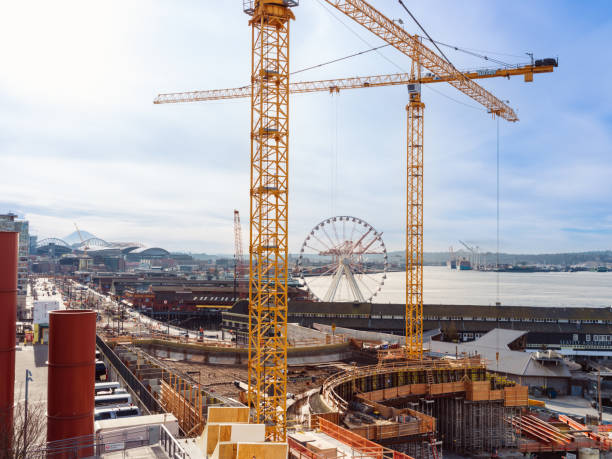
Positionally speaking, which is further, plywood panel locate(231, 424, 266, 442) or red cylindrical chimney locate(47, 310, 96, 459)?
plywood panel locate(231, 424, 266, 442)

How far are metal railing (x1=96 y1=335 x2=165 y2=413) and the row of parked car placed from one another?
20.9 inches

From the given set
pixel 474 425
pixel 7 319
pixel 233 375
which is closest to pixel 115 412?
pixel 7 319

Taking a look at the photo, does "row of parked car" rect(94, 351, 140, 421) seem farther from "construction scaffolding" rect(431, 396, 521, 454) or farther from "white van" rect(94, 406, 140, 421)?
"construction scaffolding" rect(431, 396, 521, 454)

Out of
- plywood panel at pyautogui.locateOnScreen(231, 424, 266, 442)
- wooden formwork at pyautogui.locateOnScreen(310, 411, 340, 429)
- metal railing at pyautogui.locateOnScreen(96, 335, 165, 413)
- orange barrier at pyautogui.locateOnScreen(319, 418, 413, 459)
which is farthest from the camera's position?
wooden formwork at pyautogui.locateOnScreen(310, 411, 340, 429)

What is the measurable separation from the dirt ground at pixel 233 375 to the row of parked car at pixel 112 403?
26.1 feet

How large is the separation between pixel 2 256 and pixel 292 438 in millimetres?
12638

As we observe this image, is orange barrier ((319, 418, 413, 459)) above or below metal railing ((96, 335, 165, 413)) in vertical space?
below

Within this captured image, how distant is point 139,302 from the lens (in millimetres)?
102750

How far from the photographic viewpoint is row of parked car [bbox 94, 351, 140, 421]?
754 inches

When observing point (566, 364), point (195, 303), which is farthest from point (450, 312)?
point (195, 303)

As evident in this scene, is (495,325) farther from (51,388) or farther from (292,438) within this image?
(51,388)

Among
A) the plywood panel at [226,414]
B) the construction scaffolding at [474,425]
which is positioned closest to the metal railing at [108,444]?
the plywood panel at [226,414]

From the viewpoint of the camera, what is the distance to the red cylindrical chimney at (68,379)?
11.6 metres

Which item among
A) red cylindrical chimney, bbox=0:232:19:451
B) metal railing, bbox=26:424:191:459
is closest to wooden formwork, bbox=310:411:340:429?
metal railing, bbox=26:424:191:459
